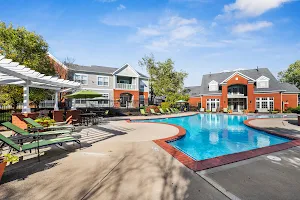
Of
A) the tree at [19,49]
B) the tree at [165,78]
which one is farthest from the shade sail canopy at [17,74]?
the tree at [165,78]

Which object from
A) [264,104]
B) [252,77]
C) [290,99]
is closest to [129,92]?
[252,77]

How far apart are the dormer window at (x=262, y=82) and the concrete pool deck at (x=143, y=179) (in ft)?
95.3

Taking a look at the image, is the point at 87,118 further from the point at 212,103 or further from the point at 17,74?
the point at 212,103

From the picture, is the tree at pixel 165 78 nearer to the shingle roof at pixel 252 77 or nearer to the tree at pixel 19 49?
the shingle roof at pixel 252 77

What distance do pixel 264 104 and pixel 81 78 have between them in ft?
110

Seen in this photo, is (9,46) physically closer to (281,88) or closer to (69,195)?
(69,195)

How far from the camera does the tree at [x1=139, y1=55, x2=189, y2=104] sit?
1283 inches

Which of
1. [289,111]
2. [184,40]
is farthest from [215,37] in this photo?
[289,111]

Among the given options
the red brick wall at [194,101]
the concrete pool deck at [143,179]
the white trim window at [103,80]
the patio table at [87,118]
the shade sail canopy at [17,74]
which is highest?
the white trim window at [103,80]

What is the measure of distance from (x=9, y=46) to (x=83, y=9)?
843cm

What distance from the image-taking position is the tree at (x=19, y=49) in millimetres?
13453

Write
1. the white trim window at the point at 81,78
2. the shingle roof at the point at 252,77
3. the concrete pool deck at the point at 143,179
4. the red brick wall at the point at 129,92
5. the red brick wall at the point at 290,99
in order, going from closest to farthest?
1. the concrete pool deck at the point at 143,179
2. the white trim window at the point at 81,78
3. the red brick wall at the point at 129,92
4. the red brick wall at the point at 290,99
5. the shingle roof at the point at 252,77

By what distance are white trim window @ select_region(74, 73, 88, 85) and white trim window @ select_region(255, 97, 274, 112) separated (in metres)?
31.7

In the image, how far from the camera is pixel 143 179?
3428mm
